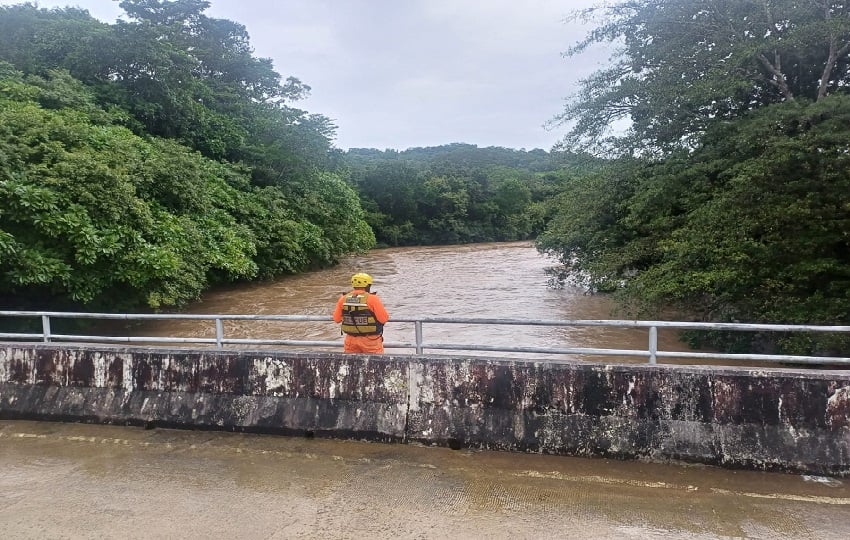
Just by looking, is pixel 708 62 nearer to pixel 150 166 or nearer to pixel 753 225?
pixel 753 225

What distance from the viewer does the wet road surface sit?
12.9 ft

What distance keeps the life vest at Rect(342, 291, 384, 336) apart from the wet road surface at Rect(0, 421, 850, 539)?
3.44 ft

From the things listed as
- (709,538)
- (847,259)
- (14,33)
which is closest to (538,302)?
(847,259)

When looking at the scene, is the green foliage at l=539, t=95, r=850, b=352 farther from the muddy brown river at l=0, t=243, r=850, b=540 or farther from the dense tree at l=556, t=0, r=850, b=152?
the muddy brown river at l=0, t=243, r=850, b=540

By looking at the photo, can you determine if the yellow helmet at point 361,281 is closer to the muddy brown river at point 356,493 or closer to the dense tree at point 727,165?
the muddy brown river at point 356,493

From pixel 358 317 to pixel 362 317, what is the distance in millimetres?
40

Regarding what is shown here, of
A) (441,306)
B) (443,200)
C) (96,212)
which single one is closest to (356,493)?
(96,212)

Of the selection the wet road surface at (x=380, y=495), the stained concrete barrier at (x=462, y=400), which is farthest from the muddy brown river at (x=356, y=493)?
the stained concrete barrier at (x=462, y=400)

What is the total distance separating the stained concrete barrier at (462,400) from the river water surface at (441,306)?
368 centimetres

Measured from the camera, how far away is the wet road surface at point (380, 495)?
3.94 metres

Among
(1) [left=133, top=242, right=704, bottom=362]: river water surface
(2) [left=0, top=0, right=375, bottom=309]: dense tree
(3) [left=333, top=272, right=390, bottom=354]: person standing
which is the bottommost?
(1) [left=133, top=242, right=704, bottom=362]: river water surface

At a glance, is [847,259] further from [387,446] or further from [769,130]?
[387,446]

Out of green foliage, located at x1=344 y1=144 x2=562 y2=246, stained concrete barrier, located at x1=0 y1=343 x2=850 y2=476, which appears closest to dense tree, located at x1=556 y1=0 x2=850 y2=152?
stained concrete barrier, located at x1=0 y1=343 x2=850 y2=476

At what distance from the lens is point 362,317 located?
5.58 meters
